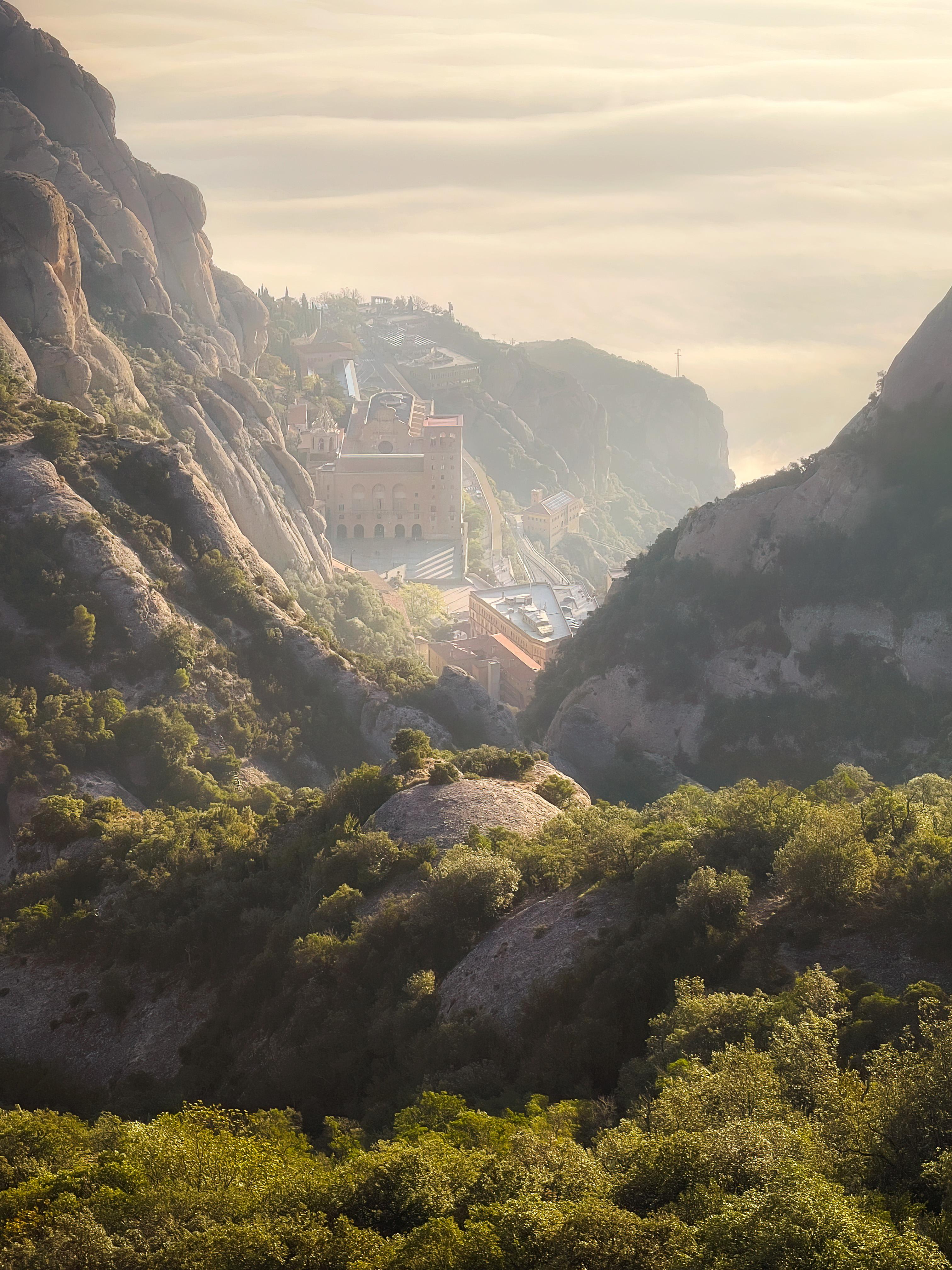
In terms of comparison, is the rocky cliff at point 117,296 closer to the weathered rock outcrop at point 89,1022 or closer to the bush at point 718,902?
the weathered rock outcrop at point 89,1022

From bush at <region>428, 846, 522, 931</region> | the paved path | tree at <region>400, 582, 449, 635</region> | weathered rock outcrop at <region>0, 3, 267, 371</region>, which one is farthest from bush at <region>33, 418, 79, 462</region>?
the paved path

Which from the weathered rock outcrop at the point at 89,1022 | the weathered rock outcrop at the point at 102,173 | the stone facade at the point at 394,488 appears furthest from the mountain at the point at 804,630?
the stone facade at the point at 394,488

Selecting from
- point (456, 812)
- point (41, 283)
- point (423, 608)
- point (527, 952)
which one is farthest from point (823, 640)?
point (423, 608)

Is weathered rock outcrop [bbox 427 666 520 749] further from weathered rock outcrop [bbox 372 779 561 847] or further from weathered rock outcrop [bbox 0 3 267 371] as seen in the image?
weathered rock outcrop [bbox 0 3 267 371]

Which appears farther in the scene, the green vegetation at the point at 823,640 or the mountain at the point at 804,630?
the mountain at the point at 804,630

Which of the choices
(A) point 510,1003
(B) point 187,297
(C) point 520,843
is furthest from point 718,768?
(B) point 187,297

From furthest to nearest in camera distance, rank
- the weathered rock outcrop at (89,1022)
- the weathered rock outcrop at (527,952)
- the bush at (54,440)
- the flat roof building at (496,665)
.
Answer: the flat roof building at (496,665), the bush at (54,440), the weathered rock outcrop at (89,1022), the weathered rock outcrop at (527,952)
